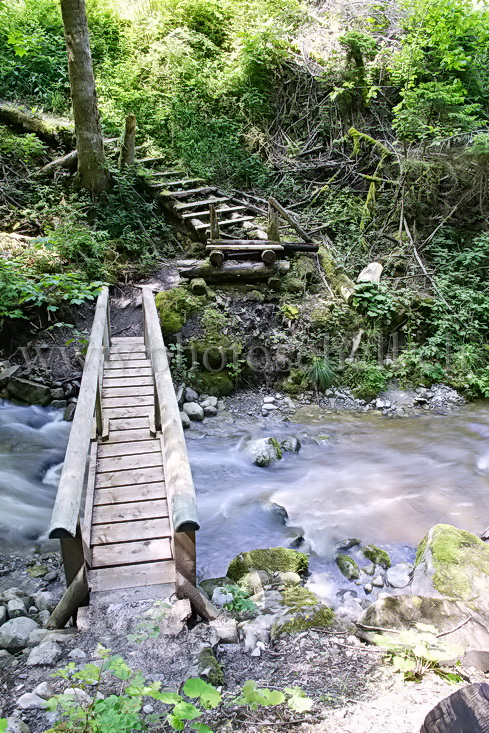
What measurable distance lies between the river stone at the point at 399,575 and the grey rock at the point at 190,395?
4.05 m

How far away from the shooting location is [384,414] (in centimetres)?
769

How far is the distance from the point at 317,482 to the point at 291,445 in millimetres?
783

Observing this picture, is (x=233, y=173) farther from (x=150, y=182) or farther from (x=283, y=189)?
(x=150, y=182)

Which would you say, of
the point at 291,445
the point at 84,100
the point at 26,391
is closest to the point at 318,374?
the point at 291,445

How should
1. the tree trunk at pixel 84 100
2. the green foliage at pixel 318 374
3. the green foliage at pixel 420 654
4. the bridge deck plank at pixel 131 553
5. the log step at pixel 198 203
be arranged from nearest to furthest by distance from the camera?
1. the green foliage at pixel 420 654
2. the bridge deck plank at pixel 131 553
3. the green foliage at pixel 318 374
4. the tree trunk at pixel 84 100
5. the log step at pixel 198 203

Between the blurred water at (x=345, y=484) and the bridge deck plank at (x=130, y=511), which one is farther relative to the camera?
the blurred water at (x=345, y=484)

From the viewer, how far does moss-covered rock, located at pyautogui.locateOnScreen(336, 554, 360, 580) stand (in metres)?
4.36

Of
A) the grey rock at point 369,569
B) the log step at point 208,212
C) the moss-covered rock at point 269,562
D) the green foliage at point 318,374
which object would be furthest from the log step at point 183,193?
the grey rock at point 369,569

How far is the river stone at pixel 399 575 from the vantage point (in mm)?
4191

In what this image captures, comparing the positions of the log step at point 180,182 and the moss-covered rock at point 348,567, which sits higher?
the log step at point 180,182

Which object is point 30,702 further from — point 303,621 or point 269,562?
point 269,562

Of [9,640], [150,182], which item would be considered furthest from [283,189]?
[9,640]

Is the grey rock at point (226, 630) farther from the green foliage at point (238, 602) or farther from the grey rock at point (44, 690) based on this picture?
the grey rock at point (44, 690)

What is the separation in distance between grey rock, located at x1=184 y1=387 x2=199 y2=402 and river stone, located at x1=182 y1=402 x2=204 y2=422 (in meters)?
0.21
